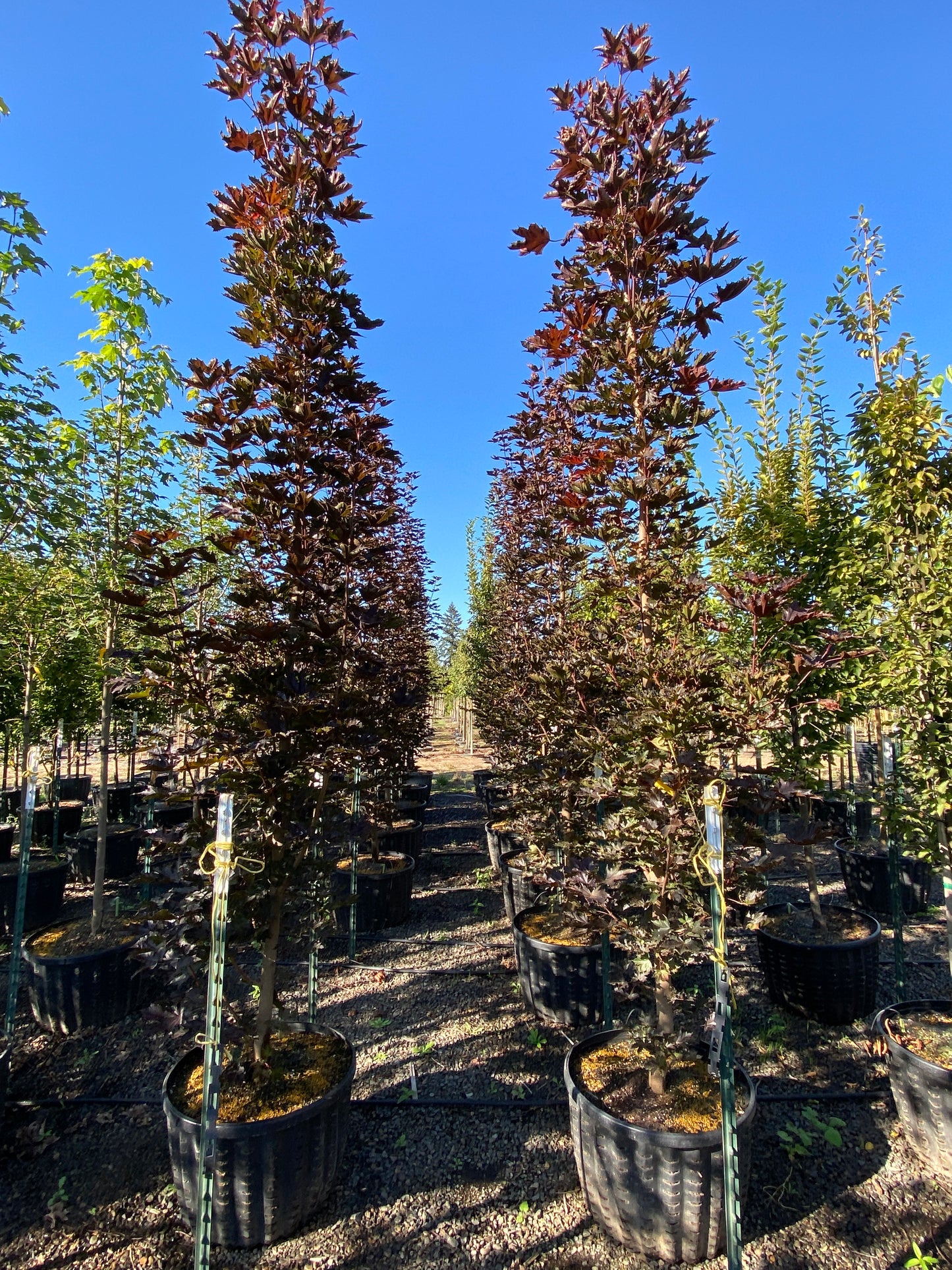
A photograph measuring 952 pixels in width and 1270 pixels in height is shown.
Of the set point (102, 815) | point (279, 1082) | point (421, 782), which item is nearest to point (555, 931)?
point (279, 1082)

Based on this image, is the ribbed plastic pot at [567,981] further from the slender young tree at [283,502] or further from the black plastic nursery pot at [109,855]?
the black plastic nursery pot at [109,855]

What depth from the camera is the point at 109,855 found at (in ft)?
21.9

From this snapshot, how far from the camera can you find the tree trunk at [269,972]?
2.85 meters

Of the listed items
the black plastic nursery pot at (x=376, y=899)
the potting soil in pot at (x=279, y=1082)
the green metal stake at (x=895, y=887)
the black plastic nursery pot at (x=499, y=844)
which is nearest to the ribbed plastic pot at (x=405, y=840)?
the black plastic nursery pot at (x=376, y=899)

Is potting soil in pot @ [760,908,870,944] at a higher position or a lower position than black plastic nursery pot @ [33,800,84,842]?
lower

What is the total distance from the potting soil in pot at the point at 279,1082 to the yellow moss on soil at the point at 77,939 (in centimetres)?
161

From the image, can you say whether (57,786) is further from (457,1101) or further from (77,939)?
(457,1101)

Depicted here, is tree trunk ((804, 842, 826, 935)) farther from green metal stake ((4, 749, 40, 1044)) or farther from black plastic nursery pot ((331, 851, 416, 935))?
green metal stake ((4, 749, 40, 1044))

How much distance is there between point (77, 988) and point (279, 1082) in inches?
78.8

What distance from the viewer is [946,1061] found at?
9.46 ft

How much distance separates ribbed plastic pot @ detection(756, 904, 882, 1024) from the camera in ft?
13.0

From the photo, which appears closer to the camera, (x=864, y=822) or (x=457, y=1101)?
(x=457, y=1101)

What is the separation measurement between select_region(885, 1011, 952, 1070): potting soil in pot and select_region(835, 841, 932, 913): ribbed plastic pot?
9.06 feet

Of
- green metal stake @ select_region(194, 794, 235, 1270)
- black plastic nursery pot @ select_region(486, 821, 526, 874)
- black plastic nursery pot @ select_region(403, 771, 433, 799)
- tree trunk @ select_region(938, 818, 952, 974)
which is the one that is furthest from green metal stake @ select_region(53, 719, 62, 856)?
tree trunk @ select_region(938, 818, 952, 974)
